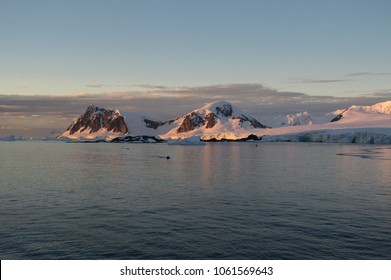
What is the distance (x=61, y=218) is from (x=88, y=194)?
10130 mm

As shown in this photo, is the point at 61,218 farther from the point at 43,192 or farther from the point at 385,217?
the point at 385,217

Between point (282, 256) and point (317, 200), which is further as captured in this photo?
point (317, 200)

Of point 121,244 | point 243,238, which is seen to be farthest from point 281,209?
point 121,244

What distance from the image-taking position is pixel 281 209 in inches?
1132

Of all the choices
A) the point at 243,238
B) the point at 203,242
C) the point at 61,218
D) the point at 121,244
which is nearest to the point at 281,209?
the point at 243,238

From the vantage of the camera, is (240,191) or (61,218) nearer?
(61,218)

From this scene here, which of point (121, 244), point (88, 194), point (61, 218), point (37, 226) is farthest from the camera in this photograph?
point (88, 194)

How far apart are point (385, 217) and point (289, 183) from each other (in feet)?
57.4

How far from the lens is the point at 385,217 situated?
85.8ft

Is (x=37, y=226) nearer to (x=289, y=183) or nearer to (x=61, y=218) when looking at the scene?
(x=61, y=218)

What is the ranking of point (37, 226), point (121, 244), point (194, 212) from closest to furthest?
point (121, 244)
point (37, 226)
point (194, 212)

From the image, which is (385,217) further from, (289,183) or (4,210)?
(4,210)

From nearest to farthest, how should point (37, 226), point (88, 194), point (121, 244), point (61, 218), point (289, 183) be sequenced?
point (121, 244)
point (37, 226)
point (61, 218)
point (88, 194)
point (289, 183)

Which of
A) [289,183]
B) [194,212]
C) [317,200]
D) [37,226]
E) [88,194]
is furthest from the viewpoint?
[289,183]
